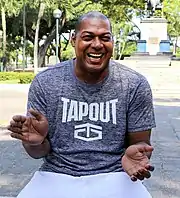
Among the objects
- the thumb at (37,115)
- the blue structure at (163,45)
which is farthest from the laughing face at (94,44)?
the blue structure at (163,45)

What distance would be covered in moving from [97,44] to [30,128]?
0.50 m

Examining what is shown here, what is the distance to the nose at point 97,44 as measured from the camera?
2369 mm

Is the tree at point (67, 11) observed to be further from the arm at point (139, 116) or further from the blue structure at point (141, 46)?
the arm at point (139, 116)

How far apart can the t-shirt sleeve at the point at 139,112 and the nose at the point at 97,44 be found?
0.28 m

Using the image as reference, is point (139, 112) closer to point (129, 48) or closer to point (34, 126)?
point (34, 126)

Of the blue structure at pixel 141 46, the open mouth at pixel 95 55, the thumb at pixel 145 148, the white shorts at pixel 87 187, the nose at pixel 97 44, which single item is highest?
the nose at pixel 97 44

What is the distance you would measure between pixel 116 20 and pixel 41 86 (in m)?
41.0

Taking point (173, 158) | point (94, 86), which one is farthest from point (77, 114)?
point (173, 158)

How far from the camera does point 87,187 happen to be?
2.30m

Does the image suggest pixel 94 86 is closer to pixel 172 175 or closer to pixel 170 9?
pixel 172 175

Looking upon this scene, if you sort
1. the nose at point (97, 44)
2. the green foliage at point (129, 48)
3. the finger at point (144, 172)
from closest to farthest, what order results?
the finger at point (144, 172)
the nose at point (97, 44)
the green foliage at point (129, 48)

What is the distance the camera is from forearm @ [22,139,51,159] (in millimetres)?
2422

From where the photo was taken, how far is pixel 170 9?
43.3 meters

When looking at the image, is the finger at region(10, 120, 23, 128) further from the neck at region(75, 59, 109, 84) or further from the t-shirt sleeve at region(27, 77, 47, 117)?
the neck at region(75, 59, 109, 84)
